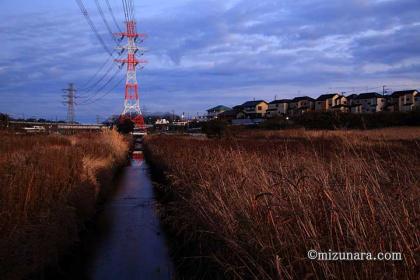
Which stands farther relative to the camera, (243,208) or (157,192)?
(157,192)

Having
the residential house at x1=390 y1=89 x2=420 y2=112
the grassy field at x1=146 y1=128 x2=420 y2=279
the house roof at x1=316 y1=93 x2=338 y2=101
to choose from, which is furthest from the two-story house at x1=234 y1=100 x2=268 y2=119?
the grassy field at x1=146 y1=128 x2=420 y2=279

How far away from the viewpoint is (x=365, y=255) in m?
3.94

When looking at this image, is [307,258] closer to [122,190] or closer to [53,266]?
[53,266]

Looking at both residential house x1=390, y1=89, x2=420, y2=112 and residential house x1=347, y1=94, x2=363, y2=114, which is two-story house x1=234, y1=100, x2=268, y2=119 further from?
residential house x1=390, y1=89, x2=420, y2=112

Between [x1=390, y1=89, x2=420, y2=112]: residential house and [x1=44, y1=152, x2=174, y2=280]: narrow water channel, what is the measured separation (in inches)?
3562

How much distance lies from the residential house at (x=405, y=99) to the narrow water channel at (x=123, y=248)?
9047 centimetres

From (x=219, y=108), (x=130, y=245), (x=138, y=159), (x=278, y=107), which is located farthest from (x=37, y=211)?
(x=219, y=108)

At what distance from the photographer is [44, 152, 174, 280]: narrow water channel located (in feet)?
28.1

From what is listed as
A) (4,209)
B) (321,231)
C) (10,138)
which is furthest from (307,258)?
(10,138)

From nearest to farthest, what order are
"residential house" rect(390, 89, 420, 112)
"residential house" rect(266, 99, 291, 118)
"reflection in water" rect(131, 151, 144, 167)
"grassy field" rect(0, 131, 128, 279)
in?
1. "grassy field" rect(0, 131, 128, 279)
2. "reflection in water" rect(131, 151, 144, 167)
3. "residential house" rect(390, 89, 420, 112)
4. "residential house" rect(266, 99, 291, 118)

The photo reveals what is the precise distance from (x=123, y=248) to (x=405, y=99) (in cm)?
9765

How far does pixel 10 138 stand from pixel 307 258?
1452 cm

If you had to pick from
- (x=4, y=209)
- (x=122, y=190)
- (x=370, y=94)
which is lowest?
(x=122, y=190)

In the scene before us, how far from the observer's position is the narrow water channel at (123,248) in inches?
337
